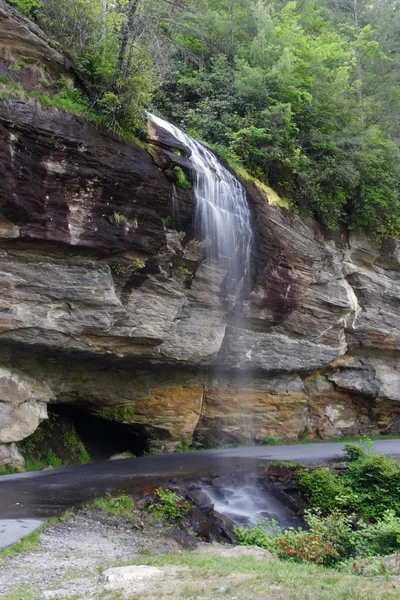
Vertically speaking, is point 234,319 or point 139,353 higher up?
point 234,319

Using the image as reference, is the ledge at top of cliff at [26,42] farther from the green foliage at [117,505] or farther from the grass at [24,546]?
the grass at [24,546]

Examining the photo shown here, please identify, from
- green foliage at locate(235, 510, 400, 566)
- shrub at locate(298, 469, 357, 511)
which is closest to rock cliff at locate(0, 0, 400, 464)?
shrub at locate(298, 469, 357, 511)

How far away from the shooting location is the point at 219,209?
14250 mm

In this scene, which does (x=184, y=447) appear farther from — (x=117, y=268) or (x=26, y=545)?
(x=26, y=545)

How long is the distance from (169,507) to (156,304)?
5.61 meters

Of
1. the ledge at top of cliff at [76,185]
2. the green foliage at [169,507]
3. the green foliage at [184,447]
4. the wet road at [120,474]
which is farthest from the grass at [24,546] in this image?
the green foliage at [184,447]

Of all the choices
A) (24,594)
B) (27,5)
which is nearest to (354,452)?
(24,594)

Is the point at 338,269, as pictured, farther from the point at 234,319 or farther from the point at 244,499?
the point at 244,499

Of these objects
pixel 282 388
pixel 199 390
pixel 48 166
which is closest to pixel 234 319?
pixel 199 390

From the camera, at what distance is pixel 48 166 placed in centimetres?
1128

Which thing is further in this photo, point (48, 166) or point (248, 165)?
point (248, 165)

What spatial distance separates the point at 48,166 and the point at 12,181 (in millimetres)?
908

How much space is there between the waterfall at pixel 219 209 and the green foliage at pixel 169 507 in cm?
679

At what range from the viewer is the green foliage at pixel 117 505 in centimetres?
856
